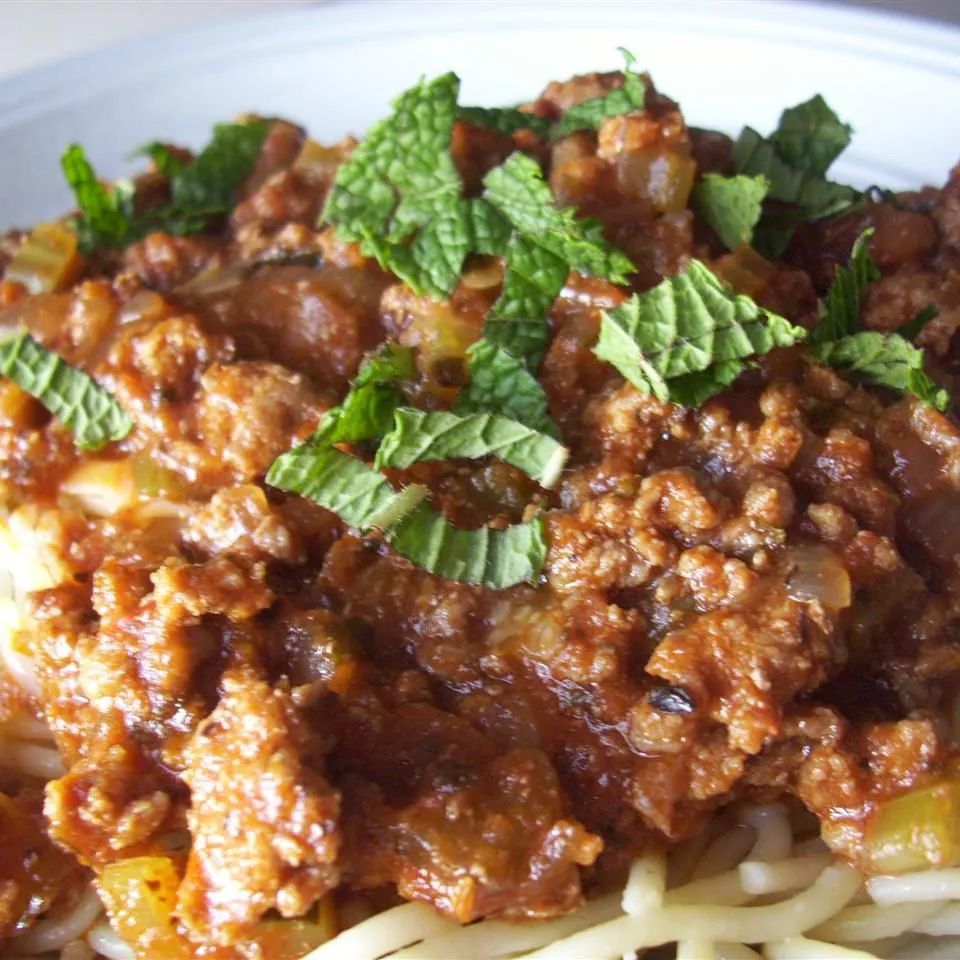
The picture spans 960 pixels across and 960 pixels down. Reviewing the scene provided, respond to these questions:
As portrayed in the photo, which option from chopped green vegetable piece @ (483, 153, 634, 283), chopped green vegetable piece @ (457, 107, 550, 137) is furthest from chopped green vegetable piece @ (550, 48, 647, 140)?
chopped green vegetable piece @ (483, 153, 634, 283)

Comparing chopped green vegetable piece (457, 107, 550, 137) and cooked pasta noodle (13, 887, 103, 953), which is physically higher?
chopped green vegetable piece (457, 107, 550, 137)

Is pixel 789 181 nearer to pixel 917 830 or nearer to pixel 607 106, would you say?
pixel 607 106

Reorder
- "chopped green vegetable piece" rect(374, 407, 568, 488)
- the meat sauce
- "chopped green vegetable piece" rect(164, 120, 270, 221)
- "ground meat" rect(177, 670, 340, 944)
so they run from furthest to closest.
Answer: "chopped green vegetable piece" rect(164, 120, 270, 221)
"chopped green vegetable piece" rect(374, 407, 568, 488)
the meat sauce
"ground meat" rect(177, 670, 340, 944)

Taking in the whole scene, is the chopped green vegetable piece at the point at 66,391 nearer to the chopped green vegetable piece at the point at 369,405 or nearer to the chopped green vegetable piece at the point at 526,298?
the chopped green vegetable piece at the point at 369,405

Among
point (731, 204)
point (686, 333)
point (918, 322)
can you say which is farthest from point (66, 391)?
point (918, 322)

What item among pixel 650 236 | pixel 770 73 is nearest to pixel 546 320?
pixel 650 236

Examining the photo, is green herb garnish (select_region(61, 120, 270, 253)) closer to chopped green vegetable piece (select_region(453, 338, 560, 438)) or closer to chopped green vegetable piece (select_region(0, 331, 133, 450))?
chopped green vegetable piece (select_region(0, 331, 133, 450))

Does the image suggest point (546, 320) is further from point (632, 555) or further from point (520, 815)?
point (520, 815)

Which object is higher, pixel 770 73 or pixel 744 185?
pixel 770 73
